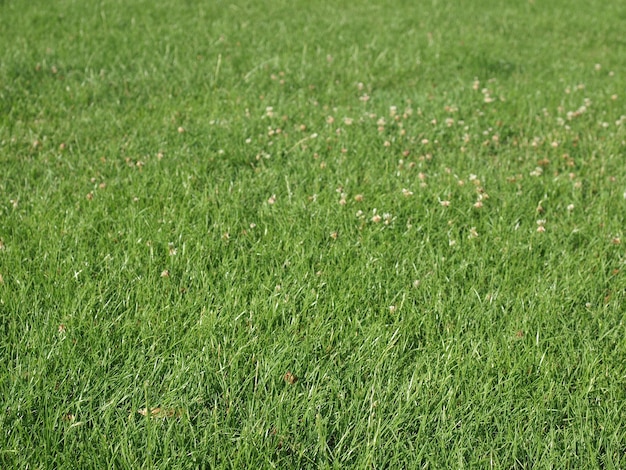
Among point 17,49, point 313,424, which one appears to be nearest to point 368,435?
point 313,424

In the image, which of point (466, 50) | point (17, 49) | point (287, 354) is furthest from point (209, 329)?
point (466, 50)

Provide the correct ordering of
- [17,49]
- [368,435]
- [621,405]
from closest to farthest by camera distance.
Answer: [368,435], [621,405], [17,49]

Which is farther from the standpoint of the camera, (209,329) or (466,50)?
(466,50)

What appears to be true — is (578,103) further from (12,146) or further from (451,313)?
(12,146)

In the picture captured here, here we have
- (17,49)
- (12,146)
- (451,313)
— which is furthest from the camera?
(17,49)

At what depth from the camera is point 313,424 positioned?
96.5 inches

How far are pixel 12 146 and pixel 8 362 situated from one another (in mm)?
2379

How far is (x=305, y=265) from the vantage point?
3.34 m

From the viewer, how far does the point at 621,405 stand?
101 inches

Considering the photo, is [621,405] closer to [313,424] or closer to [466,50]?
[313,424]

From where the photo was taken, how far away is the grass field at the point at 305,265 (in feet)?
7.97

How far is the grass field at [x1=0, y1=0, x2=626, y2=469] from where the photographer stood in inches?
95.7

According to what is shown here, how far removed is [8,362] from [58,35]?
Result: 17.8ft

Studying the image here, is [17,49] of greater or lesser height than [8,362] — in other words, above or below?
above
